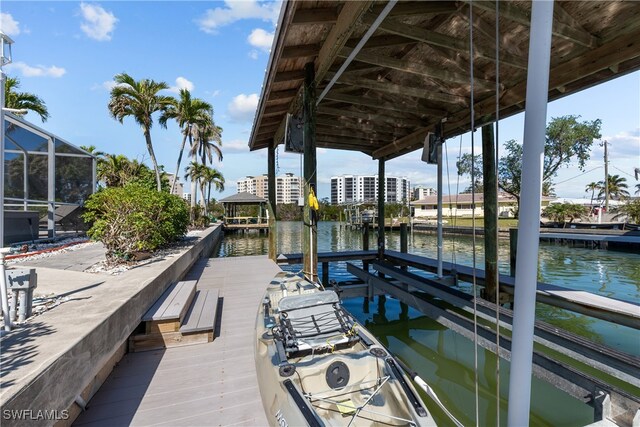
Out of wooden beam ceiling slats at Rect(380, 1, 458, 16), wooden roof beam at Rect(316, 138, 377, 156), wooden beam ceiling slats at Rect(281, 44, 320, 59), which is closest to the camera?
wooden beam ceiling slats at Rect(380, 1, 458, 16)

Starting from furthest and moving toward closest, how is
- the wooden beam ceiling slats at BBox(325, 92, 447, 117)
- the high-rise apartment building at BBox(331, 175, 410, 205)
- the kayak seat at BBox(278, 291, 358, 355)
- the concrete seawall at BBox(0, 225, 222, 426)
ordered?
1. the high-rise apartment building at BBox(331, 175, 410, 205)
2. the wooden beam ceiling slats at BBox(325, 92, 447, 117)
3. the kayak seat at BBox(278, 291, 358, 355)
4. the concrete seawall at BBox(0, 225, 222, 426)

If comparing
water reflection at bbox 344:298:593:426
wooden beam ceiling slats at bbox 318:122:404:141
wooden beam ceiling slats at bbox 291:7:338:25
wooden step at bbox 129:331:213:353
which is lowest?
water reflection at bbox 344:298:593:426

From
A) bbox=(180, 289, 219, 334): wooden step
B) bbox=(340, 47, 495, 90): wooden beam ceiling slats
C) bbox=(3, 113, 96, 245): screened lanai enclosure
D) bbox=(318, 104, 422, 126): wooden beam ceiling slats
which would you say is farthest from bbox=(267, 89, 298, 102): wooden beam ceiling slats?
bbox=(3, 113, 96, 245): screened lanai enclosure

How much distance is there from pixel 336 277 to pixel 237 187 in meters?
128

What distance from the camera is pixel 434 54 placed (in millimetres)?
4703

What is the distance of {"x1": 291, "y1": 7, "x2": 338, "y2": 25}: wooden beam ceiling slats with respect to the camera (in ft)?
11.7

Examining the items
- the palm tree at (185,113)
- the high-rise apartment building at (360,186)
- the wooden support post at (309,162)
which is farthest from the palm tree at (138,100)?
the high-rise apartment building at (360,186)

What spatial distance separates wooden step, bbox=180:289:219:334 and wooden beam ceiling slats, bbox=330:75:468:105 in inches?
169

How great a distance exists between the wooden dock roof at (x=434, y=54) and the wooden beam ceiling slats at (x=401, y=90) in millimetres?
18

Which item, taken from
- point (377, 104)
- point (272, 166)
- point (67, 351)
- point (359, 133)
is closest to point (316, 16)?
point (377, 104)

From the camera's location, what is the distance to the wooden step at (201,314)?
3.96m

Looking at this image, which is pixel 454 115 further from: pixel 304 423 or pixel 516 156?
pixel 516 156

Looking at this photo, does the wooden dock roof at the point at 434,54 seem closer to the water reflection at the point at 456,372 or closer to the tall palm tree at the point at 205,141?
the water reflection at the point at 456,372

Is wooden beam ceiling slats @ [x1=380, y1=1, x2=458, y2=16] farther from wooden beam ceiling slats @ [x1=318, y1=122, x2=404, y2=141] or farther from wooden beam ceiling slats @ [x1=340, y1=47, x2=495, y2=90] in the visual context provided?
wooden beam ceiling slats @ [x1=318, y1=122, x2=404, y2=141]
